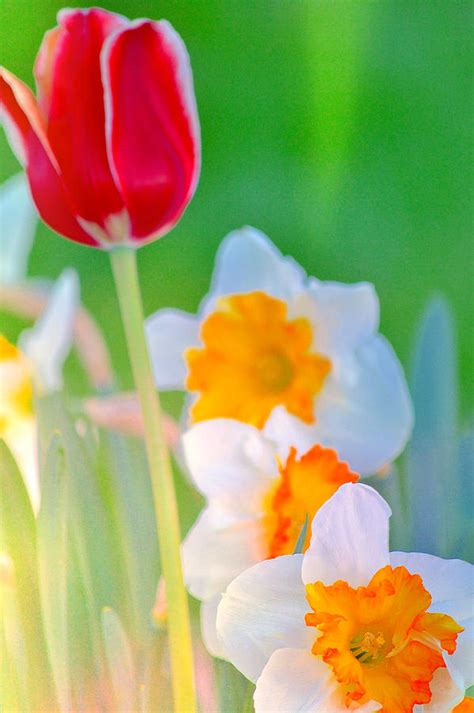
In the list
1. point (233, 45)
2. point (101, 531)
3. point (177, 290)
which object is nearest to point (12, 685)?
point (101, 531)

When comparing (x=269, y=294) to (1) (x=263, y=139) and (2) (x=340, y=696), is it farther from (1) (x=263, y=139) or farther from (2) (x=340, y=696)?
(2) (x=340, y=696)

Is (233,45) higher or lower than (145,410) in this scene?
higher

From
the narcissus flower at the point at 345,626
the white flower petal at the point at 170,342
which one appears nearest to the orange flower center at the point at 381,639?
the narcissus flower at the point at 345,626

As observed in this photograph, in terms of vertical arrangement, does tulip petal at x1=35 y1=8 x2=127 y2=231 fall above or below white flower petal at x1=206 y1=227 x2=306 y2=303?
above

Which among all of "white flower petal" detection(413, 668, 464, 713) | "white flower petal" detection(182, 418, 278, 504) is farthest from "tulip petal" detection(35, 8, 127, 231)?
"white flower petal" detection(413, 668, 464, 713)

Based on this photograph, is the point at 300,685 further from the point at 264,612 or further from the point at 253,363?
the point at 253,363

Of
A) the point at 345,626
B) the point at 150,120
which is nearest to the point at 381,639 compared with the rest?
the point at 345,626

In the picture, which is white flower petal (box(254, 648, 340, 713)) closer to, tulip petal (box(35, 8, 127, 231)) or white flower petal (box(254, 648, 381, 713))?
white flower petal (box(254, 648, 381, 713))
